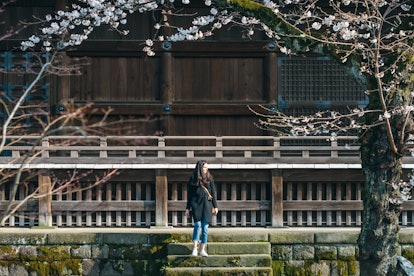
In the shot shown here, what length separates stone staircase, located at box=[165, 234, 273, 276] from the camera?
51.3 feet

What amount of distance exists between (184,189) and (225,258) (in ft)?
A: 7.90

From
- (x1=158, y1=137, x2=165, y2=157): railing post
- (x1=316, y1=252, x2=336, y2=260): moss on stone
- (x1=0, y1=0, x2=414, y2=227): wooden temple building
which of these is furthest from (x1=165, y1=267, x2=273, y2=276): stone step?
(x1=158, y1=137, x2=165, y2=157): railing post

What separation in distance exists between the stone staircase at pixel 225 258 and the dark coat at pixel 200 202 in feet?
2.08

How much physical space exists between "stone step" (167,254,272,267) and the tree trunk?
2.34 m

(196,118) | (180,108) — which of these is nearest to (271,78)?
(196,118)

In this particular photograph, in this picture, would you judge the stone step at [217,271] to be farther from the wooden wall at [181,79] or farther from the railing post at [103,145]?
the wooden wall at [181,79]

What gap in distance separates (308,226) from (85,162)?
4442 millimetres

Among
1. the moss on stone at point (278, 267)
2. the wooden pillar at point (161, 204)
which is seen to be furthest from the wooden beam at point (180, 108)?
the moss on stone at point (278, 267)

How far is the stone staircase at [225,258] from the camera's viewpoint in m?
15.6

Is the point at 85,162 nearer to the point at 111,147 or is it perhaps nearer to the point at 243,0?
the point at 111,147

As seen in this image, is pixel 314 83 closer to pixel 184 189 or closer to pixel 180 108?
pixel 180 108

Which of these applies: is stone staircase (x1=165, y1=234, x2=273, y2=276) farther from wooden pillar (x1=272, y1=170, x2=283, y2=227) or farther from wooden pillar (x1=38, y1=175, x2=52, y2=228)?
wooden pillar (x1=38, y1=175, x2=52, y2=228)

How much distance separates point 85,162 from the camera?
17688 millimetres

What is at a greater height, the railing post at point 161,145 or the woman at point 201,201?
the railing post at point 161,145
